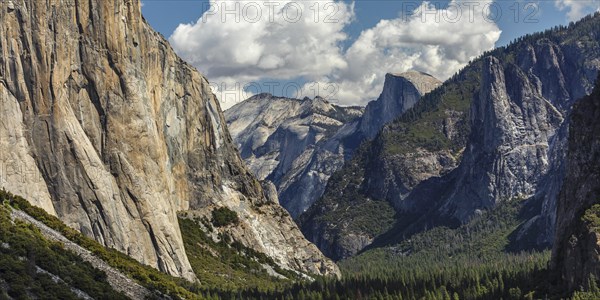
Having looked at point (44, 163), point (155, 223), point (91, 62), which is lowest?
point (155, 223)

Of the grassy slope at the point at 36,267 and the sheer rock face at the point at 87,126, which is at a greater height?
the sheer rock face at the point at 87,126

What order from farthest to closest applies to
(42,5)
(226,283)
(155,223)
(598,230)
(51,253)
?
1. (226,283)
2. (598,230)
3. (155,223)
4. (42,5)
5. (51,253)

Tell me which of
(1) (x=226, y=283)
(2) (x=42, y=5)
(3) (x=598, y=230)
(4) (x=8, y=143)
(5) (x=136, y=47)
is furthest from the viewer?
(1) (x=226, y=283)

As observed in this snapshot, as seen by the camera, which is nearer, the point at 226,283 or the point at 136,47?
the point at 136,47

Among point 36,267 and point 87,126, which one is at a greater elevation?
point 87,126

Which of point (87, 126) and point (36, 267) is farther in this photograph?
point (87, 126)

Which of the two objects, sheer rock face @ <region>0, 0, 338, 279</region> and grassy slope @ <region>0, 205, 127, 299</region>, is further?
sheer rock face @ <region>0, 0, 338, 279</region>

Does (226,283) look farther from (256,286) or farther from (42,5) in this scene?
(42,5)

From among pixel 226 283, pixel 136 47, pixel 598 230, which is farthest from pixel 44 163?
pixel 598 230

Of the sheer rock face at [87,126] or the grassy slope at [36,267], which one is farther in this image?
the sheer rock face at [87,126]

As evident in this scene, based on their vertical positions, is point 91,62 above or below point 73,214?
above

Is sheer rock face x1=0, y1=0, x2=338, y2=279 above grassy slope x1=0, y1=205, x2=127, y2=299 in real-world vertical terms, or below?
above

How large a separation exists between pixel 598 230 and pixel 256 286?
7801 cm

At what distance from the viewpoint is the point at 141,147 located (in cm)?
15525
